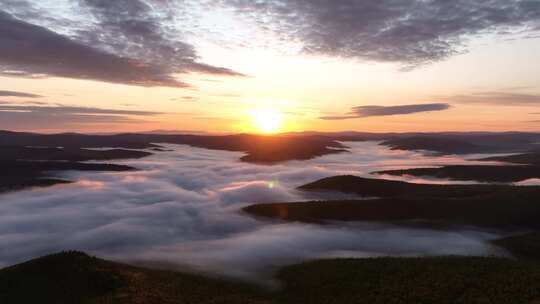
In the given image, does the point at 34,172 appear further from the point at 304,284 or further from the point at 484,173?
the point at 484,173

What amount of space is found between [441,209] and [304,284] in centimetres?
4576

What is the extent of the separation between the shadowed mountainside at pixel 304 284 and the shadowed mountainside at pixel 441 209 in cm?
3075

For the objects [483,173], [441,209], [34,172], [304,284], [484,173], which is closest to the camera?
[304,284]

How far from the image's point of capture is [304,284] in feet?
142

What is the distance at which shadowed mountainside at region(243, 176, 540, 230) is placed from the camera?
238 ft

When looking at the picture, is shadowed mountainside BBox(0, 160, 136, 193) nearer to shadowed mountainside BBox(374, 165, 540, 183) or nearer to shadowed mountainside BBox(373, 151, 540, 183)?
shadowed mountainside BBox(373, 151, 540, 183)

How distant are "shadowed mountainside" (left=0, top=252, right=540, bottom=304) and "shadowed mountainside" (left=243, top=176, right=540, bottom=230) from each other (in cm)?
3075

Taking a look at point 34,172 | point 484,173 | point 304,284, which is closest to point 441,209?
point 304,284

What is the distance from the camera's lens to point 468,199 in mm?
81500

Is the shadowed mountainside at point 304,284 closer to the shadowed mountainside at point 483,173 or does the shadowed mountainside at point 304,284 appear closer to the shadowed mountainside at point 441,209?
the shadowed mountainside at point 441,209

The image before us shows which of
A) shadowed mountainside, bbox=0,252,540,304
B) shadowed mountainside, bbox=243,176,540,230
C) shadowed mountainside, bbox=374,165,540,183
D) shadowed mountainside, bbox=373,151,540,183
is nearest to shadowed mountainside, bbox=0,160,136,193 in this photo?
shadowed mountainside, bbox=243,176,540,230

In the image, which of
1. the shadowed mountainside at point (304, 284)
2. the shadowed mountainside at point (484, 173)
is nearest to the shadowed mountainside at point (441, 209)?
the shadowed mountainside at point (304, 284)

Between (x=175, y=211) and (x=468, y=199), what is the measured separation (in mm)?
70377

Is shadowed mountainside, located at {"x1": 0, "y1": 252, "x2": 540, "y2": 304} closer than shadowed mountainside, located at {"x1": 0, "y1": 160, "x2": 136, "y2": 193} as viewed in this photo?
Yes
